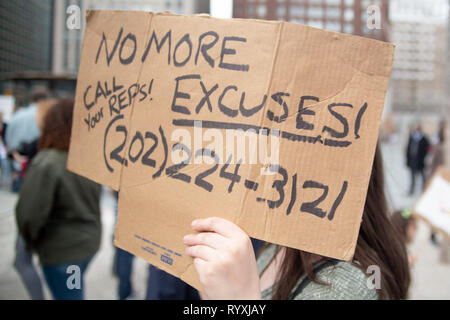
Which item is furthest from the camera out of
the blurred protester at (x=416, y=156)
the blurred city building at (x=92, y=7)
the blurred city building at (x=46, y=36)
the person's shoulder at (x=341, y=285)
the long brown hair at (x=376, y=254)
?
the blurred protester at (x=416, y=156)

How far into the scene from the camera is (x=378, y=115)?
31.7 inches

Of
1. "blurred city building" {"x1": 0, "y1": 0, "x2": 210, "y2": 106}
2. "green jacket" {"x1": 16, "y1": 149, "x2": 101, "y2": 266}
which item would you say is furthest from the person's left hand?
"green jacket" {"x1": 16, "y1": 149, "x2": 101, "y2": 266}

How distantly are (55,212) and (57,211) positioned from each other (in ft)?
0.04

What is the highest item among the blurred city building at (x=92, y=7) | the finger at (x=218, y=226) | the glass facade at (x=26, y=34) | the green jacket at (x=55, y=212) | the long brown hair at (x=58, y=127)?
the glass facade at (x=26, y=34)

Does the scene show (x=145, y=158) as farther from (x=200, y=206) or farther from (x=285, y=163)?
(x=285, y=163)

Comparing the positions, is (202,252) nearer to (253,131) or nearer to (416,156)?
(253,131)

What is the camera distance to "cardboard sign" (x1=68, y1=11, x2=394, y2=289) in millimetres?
817

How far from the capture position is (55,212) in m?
2.22

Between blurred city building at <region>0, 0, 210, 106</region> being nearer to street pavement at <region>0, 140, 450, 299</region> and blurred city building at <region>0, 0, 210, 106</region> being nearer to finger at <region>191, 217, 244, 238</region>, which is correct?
finger at <region>191, 217, 244, 238</region>

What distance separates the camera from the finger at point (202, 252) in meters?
0.77

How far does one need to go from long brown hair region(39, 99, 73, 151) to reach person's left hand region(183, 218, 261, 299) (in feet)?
5.92

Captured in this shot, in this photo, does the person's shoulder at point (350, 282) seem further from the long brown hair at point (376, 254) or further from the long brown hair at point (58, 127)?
the long brown hair at point (58, 127)

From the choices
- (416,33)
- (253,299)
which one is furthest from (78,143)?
(416,33)

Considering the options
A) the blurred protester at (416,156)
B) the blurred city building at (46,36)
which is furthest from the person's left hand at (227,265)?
the blurred protester at (416,156)
